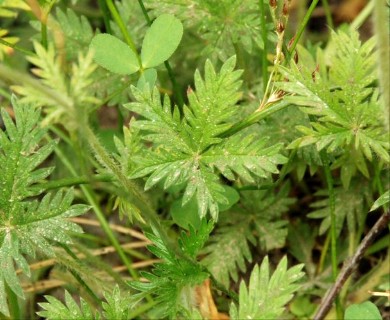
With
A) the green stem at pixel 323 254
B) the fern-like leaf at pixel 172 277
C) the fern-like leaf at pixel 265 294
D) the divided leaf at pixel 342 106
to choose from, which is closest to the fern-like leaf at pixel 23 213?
the fern-like leaf at pixel 172 277

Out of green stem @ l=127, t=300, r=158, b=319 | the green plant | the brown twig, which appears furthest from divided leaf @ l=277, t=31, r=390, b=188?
green stem @ l=127, t=300, r=158, b=319

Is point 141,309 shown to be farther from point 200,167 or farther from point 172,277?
point 200,167

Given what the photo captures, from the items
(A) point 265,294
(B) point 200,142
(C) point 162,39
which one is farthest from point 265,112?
(A) point 265,294

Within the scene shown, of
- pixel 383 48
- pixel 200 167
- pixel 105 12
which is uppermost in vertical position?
pixel 105 12

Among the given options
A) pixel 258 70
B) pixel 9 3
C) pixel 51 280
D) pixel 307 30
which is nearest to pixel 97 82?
pixel 9 3

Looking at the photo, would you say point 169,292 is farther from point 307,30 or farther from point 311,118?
point 307,30

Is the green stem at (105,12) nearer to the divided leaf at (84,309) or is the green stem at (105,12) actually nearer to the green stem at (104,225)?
the green stem at (104,225)

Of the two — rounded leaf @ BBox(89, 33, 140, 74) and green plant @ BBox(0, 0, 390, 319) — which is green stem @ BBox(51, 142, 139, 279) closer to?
green plant @ BBox(0, 0, 390, 319)
